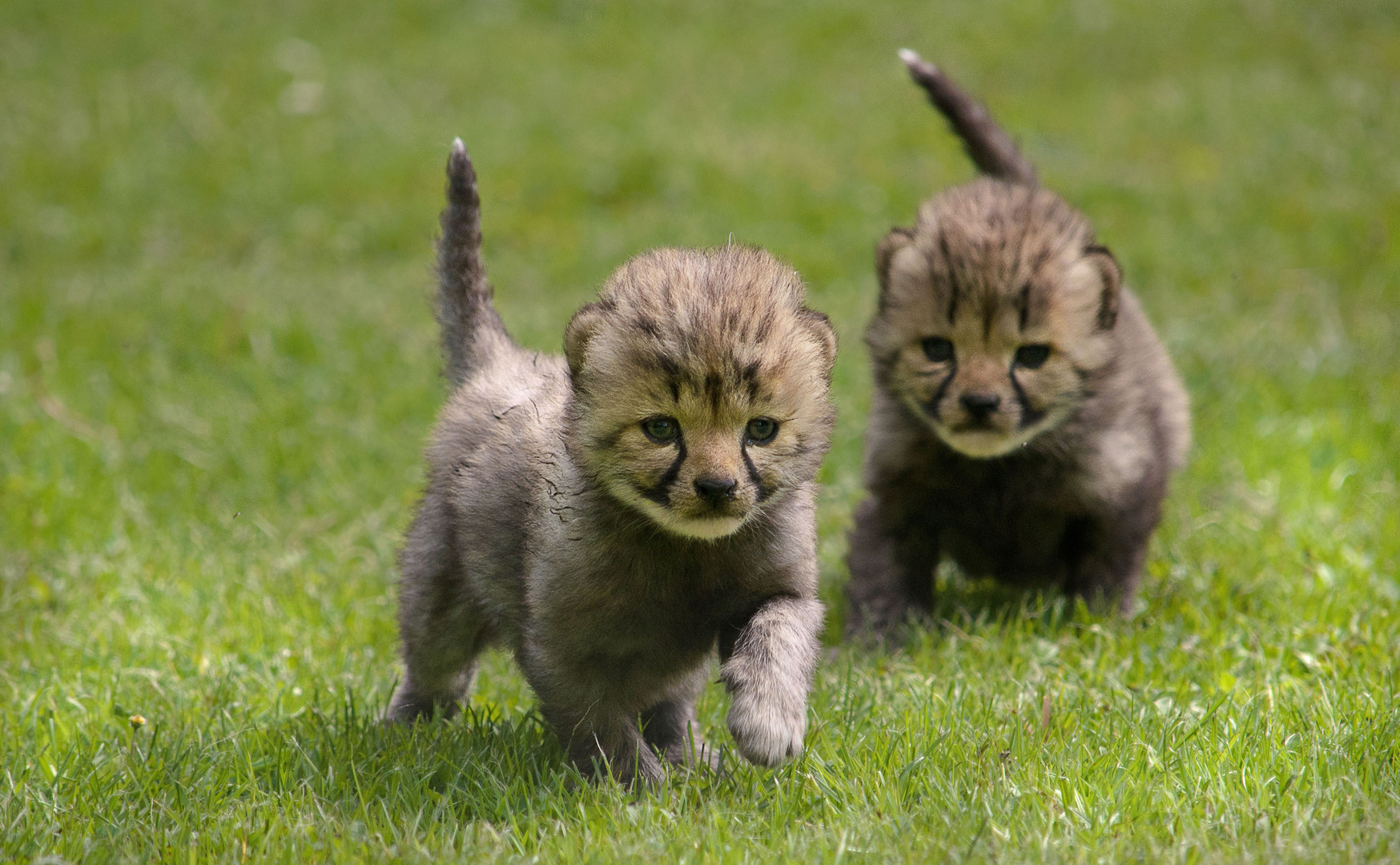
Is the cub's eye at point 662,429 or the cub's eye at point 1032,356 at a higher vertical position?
the cub's eye at point 662,429

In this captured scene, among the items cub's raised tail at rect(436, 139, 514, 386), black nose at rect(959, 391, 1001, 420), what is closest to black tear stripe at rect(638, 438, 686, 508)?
cub's raised tail at rect(436, 139, 514, 386)

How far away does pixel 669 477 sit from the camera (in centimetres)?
290

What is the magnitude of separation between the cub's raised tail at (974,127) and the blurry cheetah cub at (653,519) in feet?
7.26

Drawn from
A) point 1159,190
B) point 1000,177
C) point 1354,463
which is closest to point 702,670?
point 1000,177

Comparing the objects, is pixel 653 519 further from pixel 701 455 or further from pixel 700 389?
pixel 700 389

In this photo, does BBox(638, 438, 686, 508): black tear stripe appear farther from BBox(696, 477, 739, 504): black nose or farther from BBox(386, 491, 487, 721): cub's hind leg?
BBox(386, 491, 487, 721): cub's hind leg

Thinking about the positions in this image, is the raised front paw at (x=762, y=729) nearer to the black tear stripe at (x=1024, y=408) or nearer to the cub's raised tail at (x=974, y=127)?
the black tear stripe at (x=1024, y=408)

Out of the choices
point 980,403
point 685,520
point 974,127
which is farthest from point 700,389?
point 974,127

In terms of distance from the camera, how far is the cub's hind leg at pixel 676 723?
11.4ft

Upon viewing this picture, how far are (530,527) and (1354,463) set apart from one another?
3684 mm

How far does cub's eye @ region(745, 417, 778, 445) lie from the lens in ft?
9.64

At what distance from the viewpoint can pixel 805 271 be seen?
820cm

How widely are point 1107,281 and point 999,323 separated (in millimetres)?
412

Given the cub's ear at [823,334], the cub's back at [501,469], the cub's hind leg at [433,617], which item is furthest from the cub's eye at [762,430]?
the cub's hind leg at [433,617]
